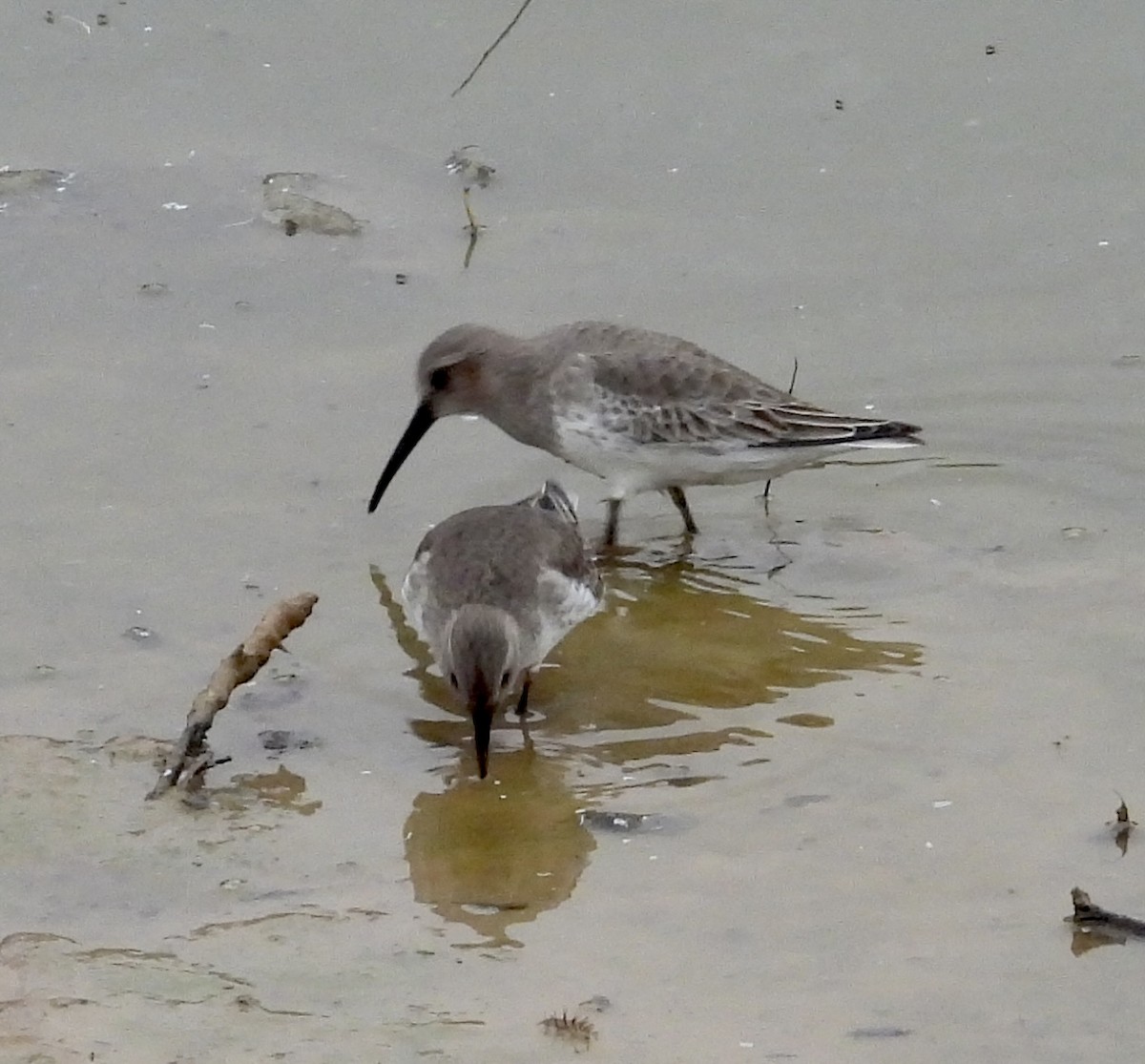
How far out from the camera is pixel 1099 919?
5.48 meters

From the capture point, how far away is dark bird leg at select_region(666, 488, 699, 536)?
860 centimetres

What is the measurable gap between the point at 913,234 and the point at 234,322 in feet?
10.7

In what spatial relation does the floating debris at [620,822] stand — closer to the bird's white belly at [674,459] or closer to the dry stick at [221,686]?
the dry stick at [221,686]

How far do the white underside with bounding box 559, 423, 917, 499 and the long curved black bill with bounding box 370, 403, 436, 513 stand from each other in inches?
23.1

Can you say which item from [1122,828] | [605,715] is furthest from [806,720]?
[1122,828]

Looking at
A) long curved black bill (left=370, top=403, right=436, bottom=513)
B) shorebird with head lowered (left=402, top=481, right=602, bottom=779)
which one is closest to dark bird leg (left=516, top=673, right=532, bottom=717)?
shorebird with head lowered (left=402, top=481, right=602, bottom=779)

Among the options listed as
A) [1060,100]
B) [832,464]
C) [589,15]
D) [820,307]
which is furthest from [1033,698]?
[589,15]

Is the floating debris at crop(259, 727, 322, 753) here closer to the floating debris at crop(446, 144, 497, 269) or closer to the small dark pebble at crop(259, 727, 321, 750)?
the small dark pebble at crop(259, 727, 321, 750)

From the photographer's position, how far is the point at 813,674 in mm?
7266

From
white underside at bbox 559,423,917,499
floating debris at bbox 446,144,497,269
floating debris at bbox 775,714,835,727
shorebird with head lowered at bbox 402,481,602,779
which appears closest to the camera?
shorebird with head lowered at bbox 402,481,602,779

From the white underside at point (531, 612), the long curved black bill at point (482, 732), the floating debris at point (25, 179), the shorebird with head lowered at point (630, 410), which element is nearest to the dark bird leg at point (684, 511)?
the shorebird with head lowered at point (630, 410)

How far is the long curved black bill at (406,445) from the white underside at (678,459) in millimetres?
587

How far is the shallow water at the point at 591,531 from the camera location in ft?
17.8

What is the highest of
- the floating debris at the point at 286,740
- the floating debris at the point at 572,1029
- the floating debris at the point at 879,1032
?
the floating debris at the point at 879,1032
